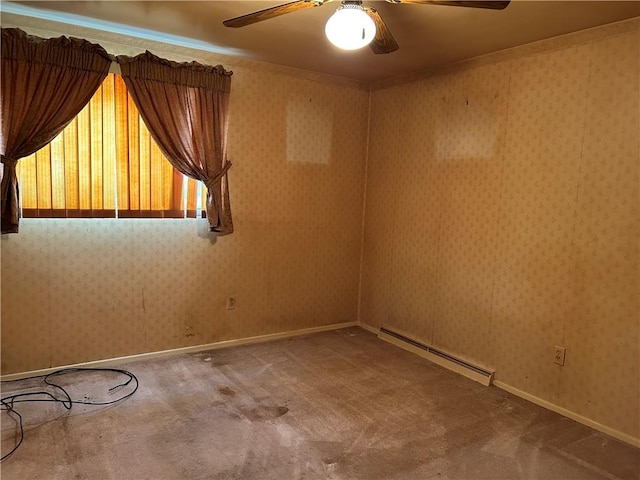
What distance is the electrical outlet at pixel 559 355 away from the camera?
110 inches

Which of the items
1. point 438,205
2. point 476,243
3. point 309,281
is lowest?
point 309,281

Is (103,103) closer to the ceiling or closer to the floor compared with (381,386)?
closer to the ceiling

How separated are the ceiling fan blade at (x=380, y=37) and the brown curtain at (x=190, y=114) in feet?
4.88

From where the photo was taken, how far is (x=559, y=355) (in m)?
2.80

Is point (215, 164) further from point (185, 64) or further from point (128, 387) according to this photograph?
point (128, 387)

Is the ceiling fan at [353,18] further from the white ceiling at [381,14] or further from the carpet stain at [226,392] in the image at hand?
the carpet stain at [226,392]

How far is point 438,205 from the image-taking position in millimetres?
3609

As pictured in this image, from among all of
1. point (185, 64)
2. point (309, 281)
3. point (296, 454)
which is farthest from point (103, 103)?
point (296, 454)

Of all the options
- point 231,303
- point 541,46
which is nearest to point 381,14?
point 541,46

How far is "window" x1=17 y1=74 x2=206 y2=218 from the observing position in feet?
9.64

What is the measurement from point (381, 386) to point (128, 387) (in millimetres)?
1692

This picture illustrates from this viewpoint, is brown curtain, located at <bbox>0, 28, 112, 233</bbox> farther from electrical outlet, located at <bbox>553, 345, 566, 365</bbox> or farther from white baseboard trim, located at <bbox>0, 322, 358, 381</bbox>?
electrical outlet, located at <bbox>553, 345, 566, 365</bbox>

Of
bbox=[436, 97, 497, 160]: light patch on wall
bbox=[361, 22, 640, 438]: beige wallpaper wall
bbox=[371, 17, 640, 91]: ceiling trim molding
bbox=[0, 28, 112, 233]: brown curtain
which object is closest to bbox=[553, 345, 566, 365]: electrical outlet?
bbox=[361, 22, 640, 438]: beige wallpaper wall

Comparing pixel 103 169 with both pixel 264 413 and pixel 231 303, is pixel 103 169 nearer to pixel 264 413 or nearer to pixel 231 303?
pixel 231 303
